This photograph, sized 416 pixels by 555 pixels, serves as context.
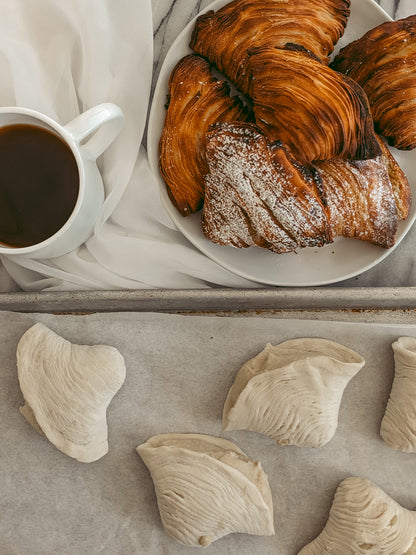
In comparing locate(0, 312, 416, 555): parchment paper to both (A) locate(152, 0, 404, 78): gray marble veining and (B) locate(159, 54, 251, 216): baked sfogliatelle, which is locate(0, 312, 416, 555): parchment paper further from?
(A) locate(152, 0, 404, 78): gray marble veining

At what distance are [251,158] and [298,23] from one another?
0.21m

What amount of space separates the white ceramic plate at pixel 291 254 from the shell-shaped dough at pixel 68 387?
21 centimetres

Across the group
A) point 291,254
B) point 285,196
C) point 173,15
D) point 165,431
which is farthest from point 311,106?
point 165,431

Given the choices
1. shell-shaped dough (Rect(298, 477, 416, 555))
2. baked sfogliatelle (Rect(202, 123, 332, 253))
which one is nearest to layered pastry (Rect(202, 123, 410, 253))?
baked sfogliatelle (Rect(202, 123, 332, 253))

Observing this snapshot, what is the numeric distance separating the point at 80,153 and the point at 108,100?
192mm

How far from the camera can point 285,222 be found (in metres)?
0.71

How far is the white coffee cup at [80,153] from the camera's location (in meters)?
0.66

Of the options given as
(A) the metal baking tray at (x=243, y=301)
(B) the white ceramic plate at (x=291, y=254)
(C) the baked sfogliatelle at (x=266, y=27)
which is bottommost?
(A) the metal baking tray at (x=243, y=301)

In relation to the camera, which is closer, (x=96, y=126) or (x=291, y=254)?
(x=96, y=126)

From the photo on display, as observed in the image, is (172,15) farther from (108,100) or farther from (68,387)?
(68,387)

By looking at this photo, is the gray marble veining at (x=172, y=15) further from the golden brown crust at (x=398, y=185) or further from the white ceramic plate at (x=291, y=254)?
the golden brown crust at (x=398, y=185)

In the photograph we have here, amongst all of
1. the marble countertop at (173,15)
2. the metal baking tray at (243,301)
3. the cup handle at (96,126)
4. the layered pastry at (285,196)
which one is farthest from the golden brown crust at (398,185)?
the cup handle at (96,126)

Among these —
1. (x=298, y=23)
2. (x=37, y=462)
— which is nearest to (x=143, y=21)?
(x=298, y=23)

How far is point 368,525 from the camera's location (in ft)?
2.40
